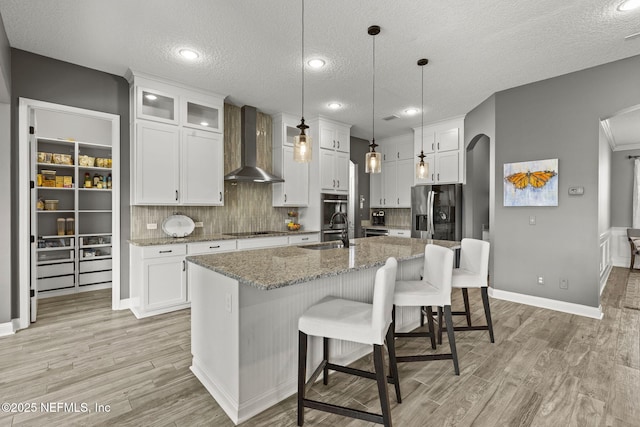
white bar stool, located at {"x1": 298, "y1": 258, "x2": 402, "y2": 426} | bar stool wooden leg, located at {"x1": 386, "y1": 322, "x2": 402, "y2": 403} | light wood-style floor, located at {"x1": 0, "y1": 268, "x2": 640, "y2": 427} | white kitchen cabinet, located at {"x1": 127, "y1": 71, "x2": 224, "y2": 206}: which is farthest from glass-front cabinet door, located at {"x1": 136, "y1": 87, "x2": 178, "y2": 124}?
bar stool wooden leg, located at {"x1": 386, "y1": 322, "x2": 402, "y2": 403}

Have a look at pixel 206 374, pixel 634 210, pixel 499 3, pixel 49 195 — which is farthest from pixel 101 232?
pixel 634 210

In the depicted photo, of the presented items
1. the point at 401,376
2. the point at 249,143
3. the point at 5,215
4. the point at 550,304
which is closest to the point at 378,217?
the point at 249,143

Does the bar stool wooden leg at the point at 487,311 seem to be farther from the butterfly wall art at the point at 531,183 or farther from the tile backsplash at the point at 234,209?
the tile backsplash at the point at 234,209

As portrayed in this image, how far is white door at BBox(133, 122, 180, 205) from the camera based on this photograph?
11.8ft

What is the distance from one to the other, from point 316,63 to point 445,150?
303 cm

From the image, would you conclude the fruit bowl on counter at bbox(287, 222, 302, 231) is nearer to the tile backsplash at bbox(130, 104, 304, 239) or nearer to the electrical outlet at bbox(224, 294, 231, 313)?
the tile backsplash at bbox(130, 104, 304, 239)

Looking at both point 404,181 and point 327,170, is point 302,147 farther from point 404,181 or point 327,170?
point 404,181

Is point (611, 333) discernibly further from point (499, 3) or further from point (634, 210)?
point (634, 210)

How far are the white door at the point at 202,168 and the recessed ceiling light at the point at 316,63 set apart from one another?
1673 mm

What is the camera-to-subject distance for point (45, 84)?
323 cm

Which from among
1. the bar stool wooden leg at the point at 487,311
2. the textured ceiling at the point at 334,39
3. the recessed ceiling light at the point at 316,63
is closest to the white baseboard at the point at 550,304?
the bar stool wooden leg at the point at 487,311

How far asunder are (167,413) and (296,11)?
3.00m

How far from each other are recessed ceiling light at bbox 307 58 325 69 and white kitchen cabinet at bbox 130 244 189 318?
101 inches

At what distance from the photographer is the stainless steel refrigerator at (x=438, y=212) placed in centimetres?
507
